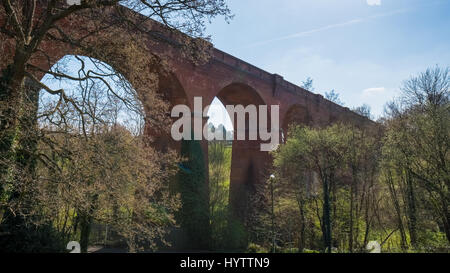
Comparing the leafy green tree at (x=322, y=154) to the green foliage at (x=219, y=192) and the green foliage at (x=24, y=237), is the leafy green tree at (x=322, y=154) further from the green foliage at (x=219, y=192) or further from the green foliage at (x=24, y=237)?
the green foliage at (x=24, y=237)

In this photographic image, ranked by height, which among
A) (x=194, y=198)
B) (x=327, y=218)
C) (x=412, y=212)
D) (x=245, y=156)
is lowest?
(x=327, y=218)

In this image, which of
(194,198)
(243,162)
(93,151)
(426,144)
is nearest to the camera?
(93,151)

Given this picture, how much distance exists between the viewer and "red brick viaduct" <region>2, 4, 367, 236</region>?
42.8ft

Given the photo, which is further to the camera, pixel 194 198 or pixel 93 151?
pixel 194 198

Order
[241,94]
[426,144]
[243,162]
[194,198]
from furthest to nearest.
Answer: [243,162] < [241,94] < [194,198] < [426,144]

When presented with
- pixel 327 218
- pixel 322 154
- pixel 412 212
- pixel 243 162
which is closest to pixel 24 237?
pixel 327 218

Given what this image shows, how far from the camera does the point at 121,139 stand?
5941 millimetres

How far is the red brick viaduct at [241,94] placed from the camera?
42.8 ft

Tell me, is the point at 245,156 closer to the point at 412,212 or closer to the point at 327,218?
the point at 327,218

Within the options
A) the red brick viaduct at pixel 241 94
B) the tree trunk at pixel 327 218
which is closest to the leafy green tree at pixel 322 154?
the tree trunk at pixel 327 218

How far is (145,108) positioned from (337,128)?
10076mm

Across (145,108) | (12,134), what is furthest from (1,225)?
(145,108)

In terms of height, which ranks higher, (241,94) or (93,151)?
(241,94)

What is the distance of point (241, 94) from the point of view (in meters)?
16.8
